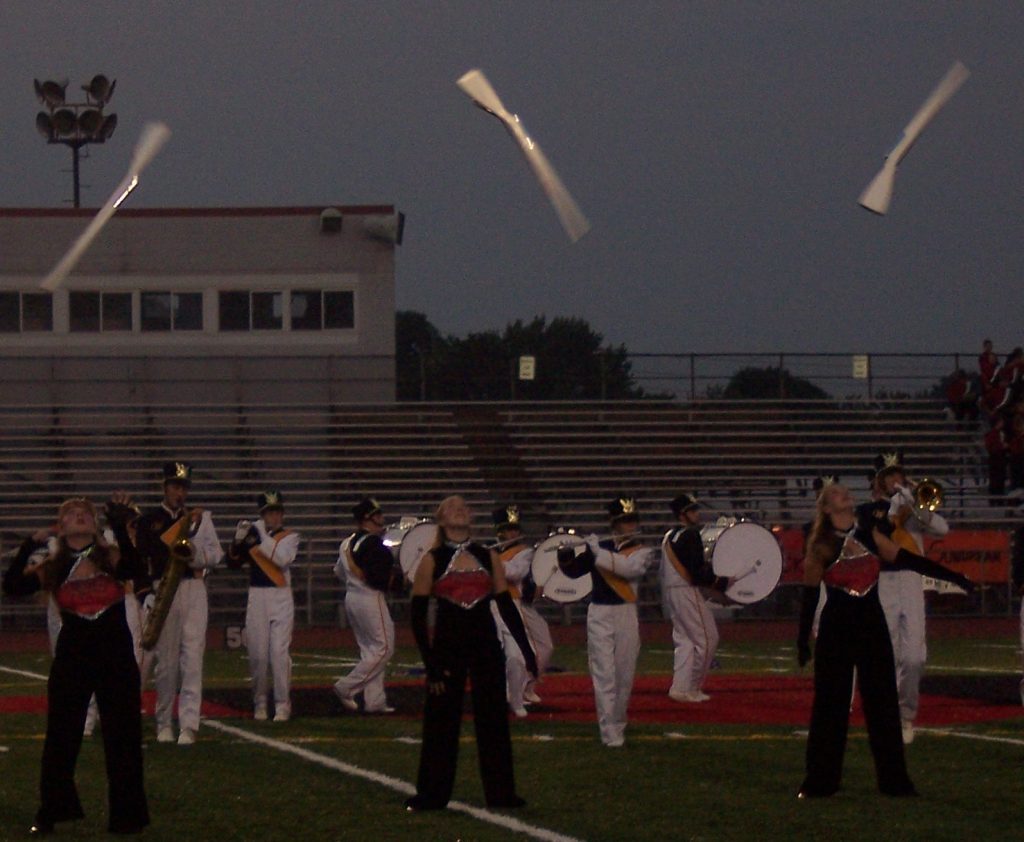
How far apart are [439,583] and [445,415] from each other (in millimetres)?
24594

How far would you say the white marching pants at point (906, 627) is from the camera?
12.4m

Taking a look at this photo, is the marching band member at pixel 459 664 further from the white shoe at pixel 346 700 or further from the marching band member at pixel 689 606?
the marching band member at pixel 689 606

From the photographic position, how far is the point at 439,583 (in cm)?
972

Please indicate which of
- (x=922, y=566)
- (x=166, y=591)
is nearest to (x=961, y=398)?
(x=166, y=591)

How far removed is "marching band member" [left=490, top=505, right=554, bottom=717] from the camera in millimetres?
15219

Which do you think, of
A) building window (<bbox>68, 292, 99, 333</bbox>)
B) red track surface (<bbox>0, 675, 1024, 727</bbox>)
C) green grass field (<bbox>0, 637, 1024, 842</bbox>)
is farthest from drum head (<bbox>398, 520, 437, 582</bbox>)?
building window (<bbox>68, 292, 99, 333</bbox>)

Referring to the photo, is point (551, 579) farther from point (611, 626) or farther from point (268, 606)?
point (611, 626)

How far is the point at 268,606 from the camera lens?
48.6ft

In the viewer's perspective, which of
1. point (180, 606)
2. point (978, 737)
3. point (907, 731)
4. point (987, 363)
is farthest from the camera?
point (987, 363)

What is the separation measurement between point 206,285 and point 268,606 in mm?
23708

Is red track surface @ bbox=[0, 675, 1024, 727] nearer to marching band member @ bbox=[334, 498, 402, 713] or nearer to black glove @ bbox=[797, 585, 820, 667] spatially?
marching band member @ bbox=[334, 498, 402, 713]

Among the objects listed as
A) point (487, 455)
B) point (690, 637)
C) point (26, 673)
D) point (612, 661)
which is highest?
point (487, 455)

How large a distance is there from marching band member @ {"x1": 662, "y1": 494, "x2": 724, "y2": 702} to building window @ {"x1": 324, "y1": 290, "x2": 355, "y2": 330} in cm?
2142

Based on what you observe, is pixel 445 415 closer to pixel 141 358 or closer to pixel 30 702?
pixel 141 358
